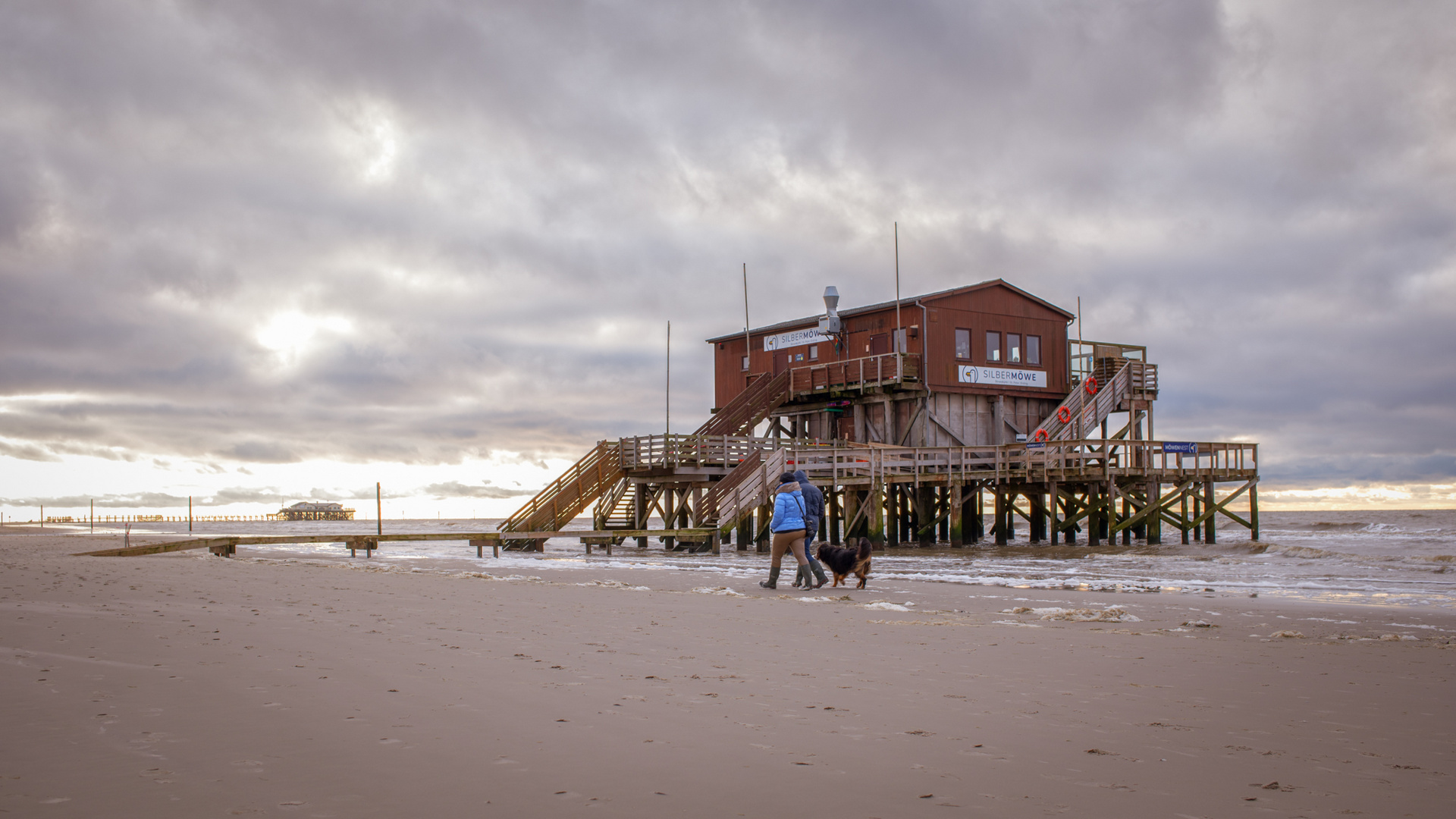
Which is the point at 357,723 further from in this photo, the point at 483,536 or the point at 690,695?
the point at 483,536

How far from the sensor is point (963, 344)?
3622 centimetres

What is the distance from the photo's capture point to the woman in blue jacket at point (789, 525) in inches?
526

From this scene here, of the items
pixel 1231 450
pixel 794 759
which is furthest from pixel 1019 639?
pixel 1231 450

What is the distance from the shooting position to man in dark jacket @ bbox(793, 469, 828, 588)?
44.2 feet

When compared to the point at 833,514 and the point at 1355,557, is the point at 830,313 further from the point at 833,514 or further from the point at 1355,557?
the point at 1355,557

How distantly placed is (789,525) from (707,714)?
867 cm

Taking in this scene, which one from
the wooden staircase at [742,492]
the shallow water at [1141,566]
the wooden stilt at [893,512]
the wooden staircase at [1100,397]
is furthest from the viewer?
the wooden stilt at [893,512]

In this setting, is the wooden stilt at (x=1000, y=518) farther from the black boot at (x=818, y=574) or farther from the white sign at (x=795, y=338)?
the black boot at (x=818, y=574)

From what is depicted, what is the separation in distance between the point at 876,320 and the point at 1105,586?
23.2 meters

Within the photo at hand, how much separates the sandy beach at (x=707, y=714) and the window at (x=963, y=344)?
27047 mm

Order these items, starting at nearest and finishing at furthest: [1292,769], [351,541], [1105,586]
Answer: [1292,769] → [1105,586] → [351,541]

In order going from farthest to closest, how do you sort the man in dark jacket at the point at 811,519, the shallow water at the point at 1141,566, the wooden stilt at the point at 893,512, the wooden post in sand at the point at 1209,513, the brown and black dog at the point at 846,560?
1. the wooden stilt at the point at 893,512
2. the wooden post in sand at the point at 1209,513
3. the shallow water at the point at 1141,566
4. the man in dark jacket at the point at 811,519
5. the brown and black dog at the point at 846,560

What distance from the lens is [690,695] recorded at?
5242 mm

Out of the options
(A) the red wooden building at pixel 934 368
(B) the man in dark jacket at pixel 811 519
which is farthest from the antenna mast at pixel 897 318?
(B) the man in dark jacket at pixel 811 519
